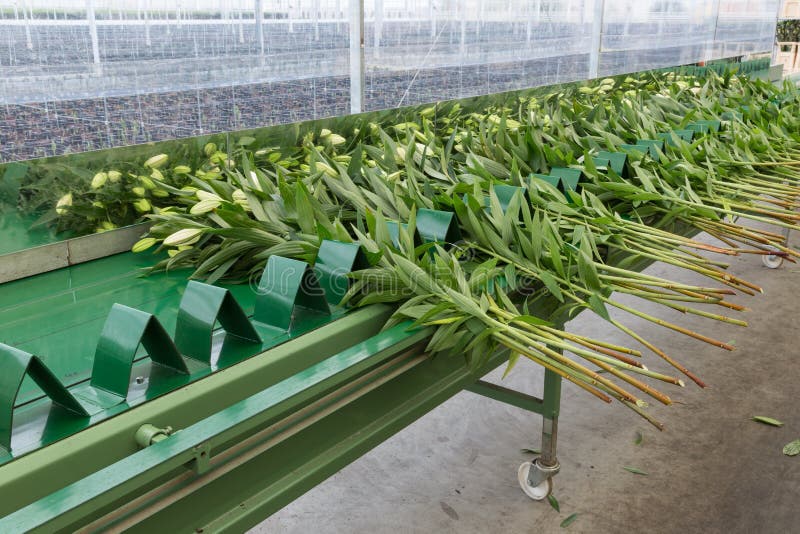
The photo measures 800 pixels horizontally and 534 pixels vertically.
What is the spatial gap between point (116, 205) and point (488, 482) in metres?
1.22

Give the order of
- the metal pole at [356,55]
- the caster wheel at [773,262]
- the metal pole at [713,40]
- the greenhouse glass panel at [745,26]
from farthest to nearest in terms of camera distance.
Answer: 1. the greenhouse glass panel at [745,26]
2. the metal pole at [713,40]
3. the caster wheel at [773,262]
4. the metal pole at [356,55]

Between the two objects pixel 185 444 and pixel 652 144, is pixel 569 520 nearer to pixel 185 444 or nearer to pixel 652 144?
pixel 652 144

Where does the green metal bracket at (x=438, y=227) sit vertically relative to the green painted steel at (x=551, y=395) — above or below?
above

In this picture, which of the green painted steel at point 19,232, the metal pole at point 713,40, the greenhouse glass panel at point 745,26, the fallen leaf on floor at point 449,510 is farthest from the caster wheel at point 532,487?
the greenhouse glass panel at point 745,26

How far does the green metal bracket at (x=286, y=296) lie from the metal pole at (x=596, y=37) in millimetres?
3248

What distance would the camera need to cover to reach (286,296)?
0.93 metres

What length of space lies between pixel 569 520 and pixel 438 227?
39.8 inches

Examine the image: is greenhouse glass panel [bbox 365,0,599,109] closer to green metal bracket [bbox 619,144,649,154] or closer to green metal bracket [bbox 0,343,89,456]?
green metal bracket [bbox 619,144,649,154]

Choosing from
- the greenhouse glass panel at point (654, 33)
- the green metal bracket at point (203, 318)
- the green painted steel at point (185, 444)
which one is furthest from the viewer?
the greenhouse glass panel at point (654, 33)

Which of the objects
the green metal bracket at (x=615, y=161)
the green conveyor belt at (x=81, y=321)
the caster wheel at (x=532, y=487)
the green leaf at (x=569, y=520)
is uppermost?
the green metal bracket at (x=615, y=161)

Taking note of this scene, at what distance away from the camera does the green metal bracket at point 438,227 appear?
1125 mm

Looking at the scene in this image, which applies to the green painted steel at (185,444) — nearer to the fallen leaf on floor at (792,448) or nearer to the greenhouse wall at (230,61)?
the greenhouse wall at (230,61)

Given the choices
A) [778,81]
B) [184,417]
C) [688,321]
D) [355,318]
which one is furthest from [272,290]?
[778,81]

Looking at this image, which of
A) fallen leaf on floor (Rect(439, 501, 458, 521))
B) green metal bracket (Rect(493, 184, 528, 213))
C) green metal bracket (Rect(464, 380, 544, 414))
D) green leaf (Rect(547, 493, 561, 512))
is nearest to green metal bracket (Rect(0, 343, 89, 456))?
green metal bracket (Rect(493, 184, 528, 213))
